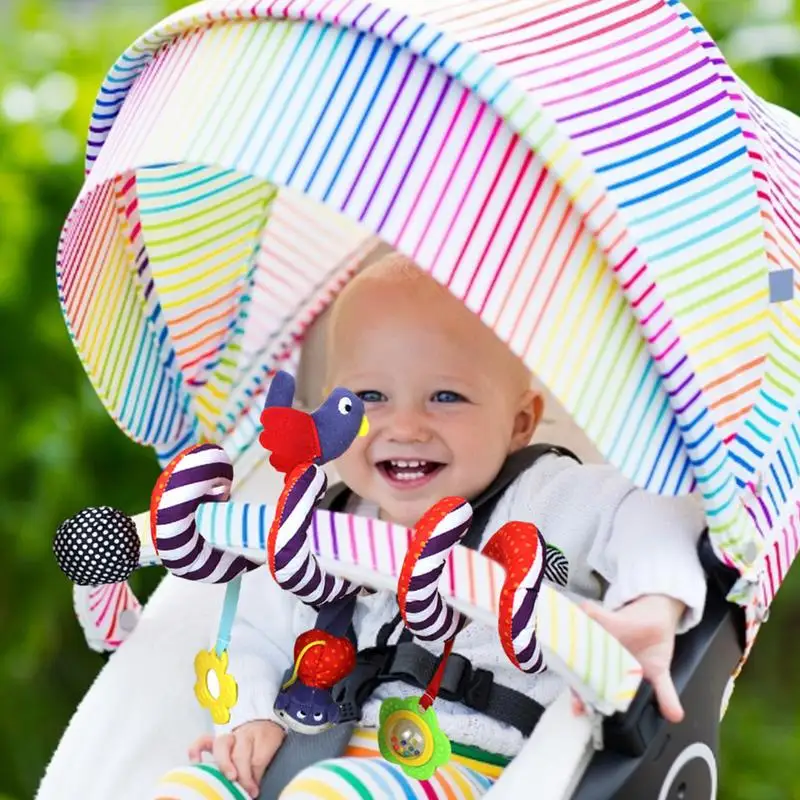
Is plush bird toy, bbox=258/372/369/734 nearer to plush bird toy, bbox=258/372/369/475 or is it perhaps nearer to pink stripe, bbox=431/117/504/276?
plush bird toy, bbox=258/372/369/475

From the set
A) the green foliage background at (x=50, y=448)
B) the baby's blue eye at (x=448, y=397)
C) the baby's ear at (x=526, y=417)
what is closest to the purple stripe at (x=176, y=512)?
the baby's blue eye at (x=448, y=397)

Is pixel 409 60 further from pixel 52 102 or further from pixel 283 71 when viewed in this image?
pixel 52 102

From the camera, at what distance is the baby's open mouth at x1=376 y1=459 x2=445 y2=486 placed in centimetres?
142

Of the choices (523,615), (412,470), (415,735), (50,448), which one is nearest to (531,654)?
(523,615)

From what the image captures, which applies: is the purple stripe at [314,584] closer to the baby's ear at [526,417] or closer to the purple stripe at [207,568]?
the purple stripe at [207,568]

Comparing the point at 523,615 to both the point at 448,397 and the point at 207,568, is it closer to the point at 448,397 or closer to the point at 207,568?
the point at 207,568

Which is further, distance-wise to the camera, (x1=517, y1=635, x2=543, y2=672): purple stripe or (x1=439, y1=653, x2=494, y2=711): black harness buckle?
(x1=439, y1=653, x2=494, y2=711): black harness buckle

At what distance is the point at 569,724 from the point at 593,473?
33 centimetres

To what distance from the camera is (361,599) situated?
145 centimetres

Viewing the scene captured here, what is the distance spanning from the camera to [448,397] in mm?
1425

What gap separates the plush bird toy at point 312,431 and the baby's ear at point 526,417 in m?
0.39

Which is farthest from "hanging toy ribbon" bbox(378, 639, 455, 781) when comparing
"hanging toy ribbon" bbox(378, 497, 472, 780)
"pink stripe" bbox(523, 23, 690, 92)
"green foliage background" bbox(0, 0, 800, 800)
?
"green foliage background" bbox(0, 0, 800, 800)

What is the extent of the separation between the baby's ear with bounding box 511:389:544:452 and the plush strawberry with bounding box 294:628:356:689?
1.13 ft

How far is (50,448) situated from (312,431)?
1.28 meters
